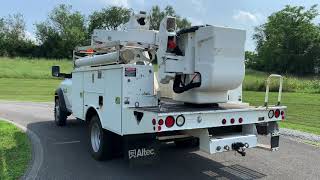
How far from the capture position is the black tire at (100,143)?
730 cm

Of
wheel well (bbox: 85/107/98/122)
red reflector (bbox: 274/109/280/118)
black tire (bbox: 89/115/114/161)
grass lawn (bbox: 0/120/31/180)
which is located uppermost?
red reflector (bbox: 274/109/280/118)

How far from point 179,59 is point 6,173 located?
3389mm

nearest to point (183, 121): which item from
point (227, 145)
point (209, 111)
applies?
point (209, 111)

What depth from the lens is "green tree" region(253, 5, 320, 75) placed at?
86.4 metres

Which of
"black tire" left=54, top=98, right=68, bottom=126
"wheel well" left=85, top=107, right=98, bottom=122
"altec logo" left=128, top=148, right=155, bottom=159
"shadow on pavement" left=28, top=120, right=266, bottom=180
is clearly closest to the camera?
"altec logo" left=128, top=148, right=155, bottom=159

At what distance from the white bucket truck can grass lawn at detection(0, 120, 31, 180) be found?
1389mm

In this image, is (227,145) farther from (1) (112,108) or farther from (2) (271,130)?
(1) (112,108)

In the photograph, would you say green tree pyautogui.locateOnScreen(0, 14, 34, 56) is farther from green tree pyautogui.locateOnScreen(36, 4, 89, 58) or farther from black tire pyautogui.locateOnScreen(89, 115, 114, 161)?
black tire pyautogui.locateOnScreen(89, 115, 114, 161)

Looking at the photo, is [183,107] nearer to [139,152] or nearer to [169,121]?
[169,121]

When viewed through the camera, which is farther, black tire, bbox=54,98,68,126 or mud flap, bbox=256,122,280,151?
black tire, bbox=54,98,68,126

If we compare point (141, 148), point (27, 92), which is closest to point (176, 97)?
point (141, 148)

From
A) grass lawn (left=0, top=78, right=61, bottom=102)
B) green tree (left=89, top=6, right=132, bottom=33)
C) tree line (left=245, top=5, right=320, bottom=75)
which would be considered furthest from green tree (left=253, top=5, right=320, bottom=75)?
grass lawn (left=0, top=78, right=61, bottom=102)

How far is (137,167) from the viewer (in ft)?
23.8

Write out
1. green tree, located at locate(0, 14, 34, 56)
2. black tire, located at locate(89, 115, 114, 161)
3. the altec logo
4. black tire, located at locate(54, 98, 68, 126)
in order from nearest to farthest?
the altec logo, black tire, located at locate(89, 115, 114, 161), black tire, located at locate(54, 98, 68, 126), green tree, located at locate(0, 14, 34, 56)
